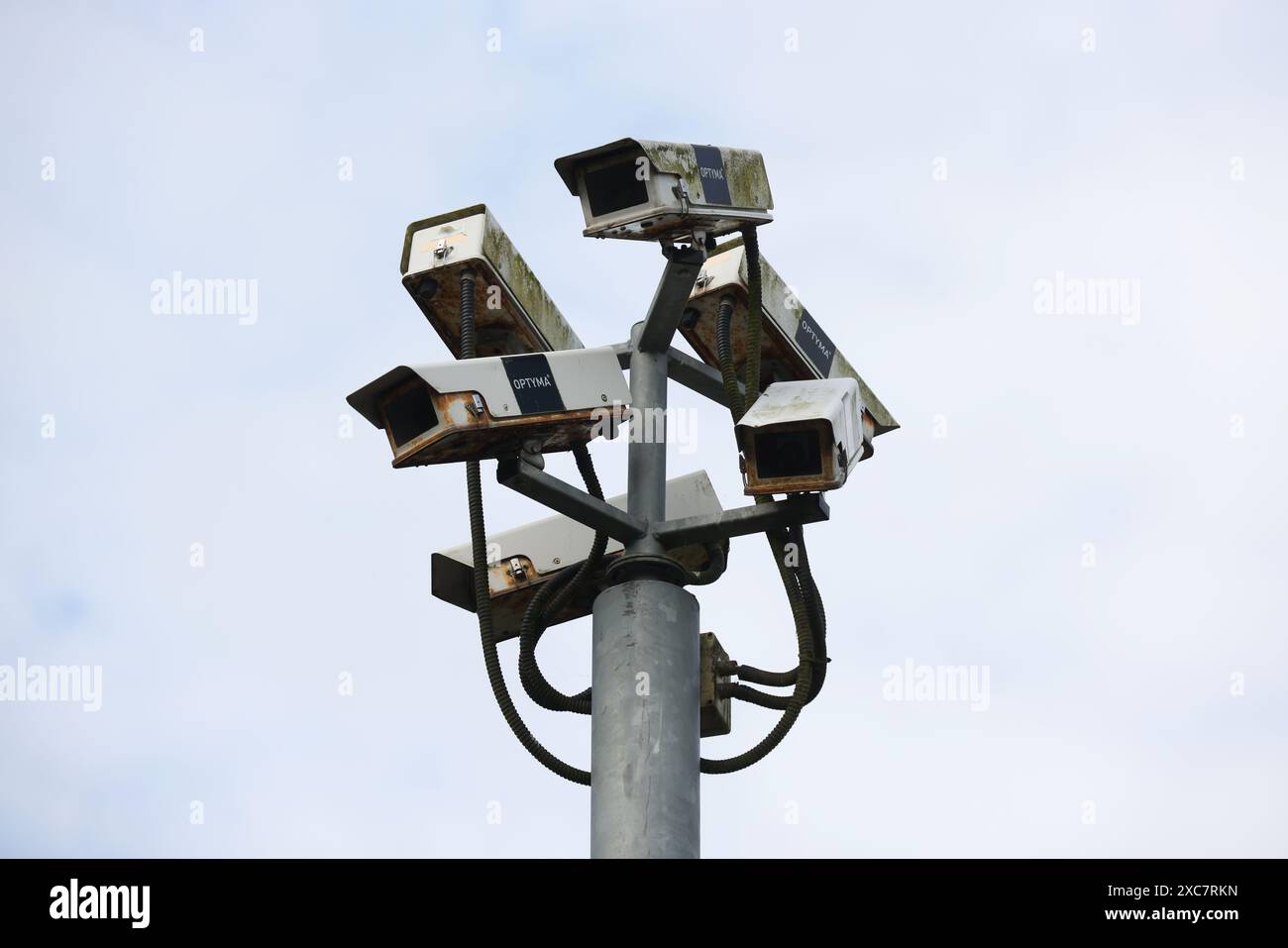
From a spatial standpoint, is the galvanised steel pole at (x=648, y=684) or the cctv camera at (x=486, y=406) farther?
the cctv camera at (x=486, y=406)

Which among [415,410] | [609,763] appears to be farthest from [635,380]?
Result: [609,763]

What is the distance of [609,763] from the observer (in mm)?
9156

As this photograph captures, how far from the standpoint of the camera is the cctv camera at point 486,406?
9.48 meters

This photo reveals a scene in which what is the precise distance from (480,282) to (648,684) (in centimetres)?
229

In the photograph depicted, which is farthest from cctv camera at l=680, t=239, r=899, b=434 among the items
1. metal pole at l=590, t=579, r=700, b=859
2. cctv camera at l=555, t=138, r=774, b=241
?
metal pole at l=590, t=579, r=700, b=859

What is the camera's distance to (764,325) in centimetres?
1088

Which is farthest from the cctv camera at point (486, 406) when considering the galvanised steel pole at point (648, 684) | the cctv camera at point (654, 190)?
the cctv camera at point (654, 190)

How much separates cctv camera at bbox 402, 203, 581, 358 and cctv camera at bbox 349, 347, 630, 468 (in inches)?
30.5

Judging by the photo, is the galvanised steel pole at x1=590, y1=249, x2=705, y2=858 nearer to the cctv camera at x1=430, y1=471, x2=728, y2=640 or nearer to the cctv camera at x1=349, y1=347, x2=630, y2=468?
the cctv camera at x1=349, y1=347, x2=630, y2=468

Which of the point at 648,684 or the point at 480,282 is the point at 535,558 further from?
the point at 648,684

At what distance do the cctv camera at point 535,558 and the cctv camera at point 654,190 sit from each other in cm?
157

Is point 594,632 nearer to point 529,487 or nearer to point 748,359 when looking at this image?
point 529,487

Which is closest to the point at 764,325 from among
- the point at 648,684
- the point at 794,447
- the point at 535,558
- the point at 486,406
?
the point at 794,447

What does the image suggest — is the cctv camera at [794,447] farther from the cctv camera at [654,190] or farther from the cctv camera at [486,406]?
the cctv camera at [654,190]
